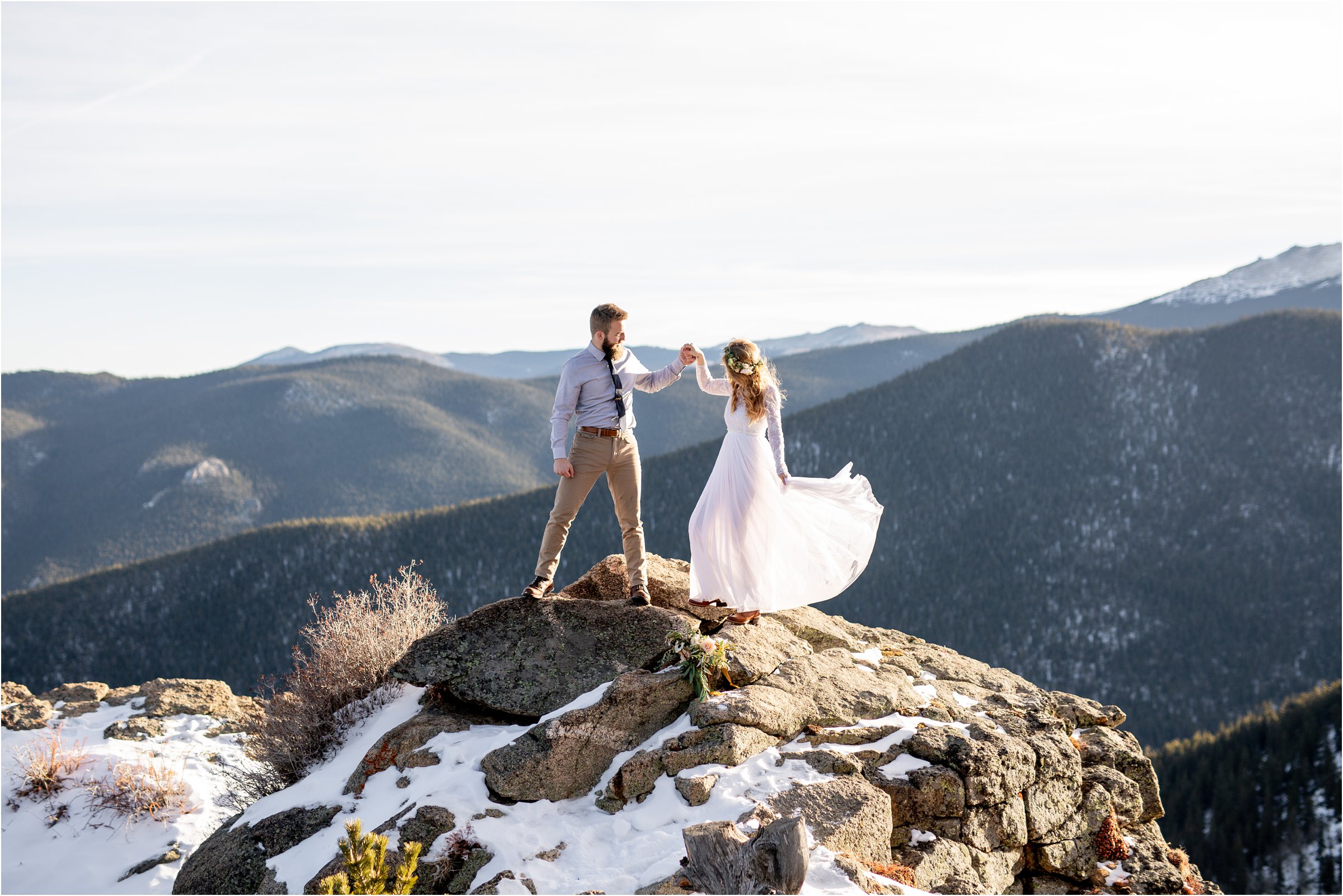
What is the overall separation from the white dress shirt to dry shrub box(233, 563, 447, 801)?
278 cm

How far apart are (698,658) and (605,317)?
4.00m

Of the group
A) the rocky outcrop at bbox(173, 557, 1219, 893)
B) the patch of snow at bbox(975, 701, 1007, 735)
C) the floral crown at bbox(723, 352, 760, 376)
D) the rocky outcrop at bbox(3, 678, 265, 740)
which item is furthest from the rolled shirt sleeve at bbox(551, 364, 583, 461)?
the rocky outcrop at bbox(3, 678, 265, 740)

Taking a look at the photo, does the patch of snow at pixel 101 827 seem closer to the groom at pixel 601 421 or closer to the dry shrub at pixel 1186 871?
the groom at pixel 601 421

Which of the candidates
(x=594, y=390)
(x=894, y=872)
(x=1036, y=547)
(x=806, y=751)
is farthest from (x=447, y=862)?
(x=1036, y=547)

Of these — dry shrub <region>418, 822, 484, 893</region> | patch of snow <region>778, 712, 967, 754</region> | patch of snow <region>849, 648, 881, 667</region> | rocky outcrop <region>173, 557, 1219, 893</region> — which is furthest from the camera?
patch of snow <region>849, 648, 881, 667</region>

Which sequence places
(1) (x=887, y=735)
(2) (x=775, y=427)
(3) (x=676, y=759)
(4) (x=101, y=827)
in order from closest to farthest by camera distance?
1. (3) (x=676, y=759)
2. (1) (x=887, y=735)
3. (2) (x=775, y=427)
4. (4) (x=101, y=827)

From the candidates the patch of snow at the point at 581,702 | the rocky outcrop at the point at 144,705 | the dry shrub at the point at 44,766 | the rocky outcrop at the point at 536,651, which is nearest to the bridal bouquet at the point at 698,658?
the rocky outcrop at the point at 536,651

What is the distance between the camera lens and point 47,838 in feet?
49.8

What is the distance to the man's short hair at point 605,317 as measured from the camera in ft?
35.6

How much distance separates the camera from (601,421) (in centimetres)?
1122

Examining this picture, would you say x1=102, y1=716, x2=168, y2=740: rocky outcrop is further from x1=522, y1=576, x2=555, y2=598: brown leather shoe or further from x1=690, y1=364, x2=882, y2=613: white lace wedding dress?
x1=690, y1=364, x2=882, y2=613: white lace wedding dress

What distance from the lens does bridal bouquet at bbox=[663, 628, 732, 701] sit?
9.98 metres

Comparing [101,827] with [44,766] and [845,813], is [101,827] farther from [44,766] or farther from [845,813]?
[845,813]

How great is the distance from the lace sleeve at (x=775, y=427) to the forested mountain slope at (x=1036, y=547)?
123 m
